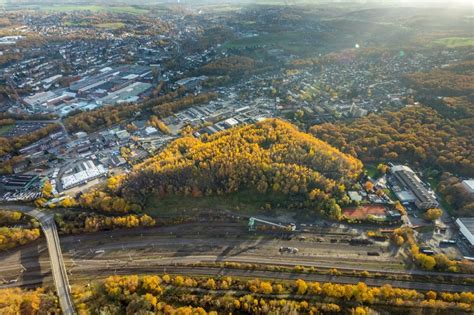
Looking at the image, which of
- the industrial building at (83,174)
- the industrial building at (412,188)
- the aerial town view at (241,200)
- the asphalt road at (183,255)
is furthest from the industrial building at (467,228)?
the industrial building at (83,174)

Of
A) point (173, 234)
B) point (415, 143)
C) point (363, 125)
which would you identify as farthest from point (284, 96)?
point (173, 234)

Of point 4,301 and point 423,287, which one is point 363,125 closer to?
point 423,287

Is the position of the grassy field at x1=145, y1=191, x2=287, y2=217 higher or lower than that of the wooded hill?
lower

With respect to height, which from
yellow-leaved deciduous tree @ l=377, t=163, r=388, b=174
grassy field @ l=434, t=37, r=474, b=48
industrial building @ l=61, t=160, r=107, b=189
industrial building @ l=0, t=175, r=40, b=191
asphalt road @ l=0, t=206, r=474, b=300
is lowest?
asphalt road @ l=0, t=206, r=474, b=300

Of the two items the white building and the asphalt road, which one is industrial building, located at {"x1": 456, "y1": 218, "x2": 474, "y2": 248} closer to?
the white building

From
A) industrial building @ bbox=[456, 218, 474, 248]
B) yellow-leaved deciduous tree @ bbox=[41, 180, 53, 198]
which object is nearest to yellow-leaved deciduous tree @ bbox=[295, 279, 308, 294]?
industrial building @ bbox=[456, 218, 474, 248]

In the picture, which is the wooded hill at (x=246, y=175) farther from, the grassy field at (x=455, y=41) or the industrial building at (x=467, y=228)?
the grassy field at (x=455, y=41)

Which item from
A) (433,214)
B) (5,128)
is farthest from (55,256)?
(433,214)
